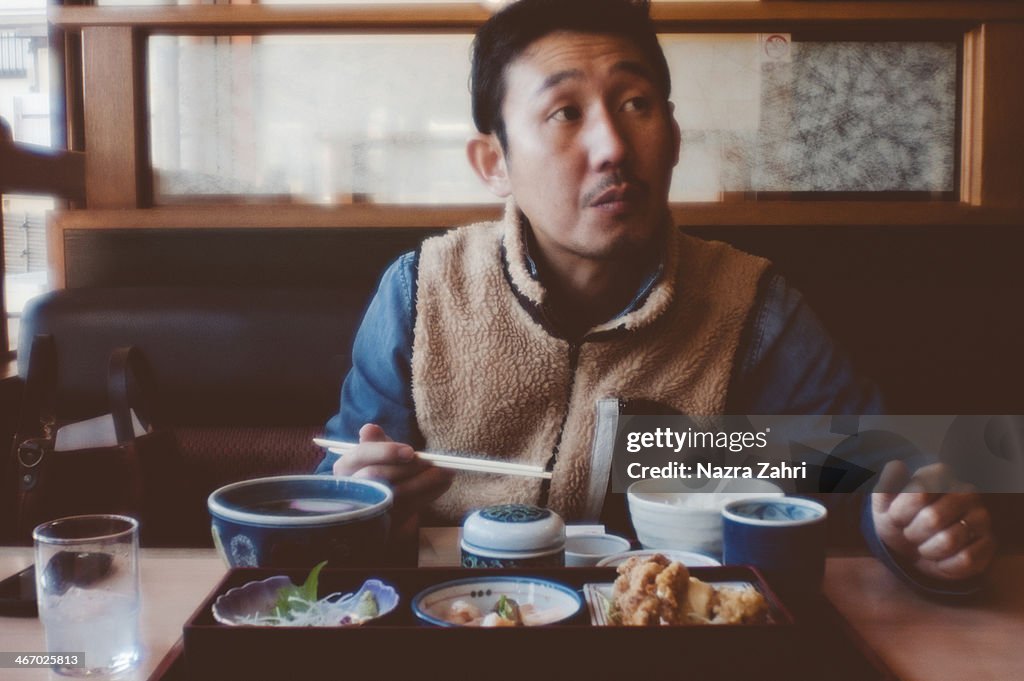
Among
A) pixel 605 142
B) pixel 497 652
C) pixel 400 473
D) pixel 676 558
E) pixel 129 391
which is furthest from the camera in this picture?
pixel 129 391

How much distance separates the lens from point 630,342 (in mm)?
1290

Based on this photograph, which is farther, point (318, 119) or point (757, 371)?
point (318, 119)

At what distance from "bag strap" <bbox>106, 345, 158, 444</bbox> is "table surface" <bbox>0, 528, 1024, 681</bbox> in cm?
54

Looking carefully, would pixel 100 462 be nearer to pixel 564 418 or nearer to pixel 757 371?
pixel 564 418

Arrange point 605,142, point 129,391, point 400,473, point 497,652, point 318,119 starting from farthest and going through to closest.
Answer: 1. point 318,119
2. point 129,391
3. point 605,142
4. point 400,473
5. point 497,652

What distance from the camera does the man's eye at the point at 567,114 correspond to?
1192 mm

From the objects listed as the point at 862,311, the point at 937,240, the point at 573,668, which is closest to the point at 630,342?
the point at 862,311

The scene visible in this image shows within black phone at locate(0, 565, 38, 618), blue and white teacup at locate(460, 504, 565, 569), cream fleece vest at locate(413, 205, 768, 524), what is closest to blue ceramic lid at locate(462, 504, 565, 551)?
blue and white teacup at locate(460, 504, 565, 569)

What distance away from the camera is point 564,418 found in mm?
1313

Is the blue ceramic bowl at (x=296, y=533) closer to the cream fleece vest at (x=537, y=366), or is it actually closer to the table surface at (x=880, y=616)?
the table surface at (x=880, y=616)

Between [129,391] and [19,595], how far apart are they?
0.75 metres

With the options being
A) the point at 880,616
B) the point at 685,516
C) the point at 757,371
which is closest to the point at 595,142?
the point at 757,371

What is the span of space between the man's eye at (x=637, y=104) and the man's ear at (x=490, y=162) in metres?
0.23

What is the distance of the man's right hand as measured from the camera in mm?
906
